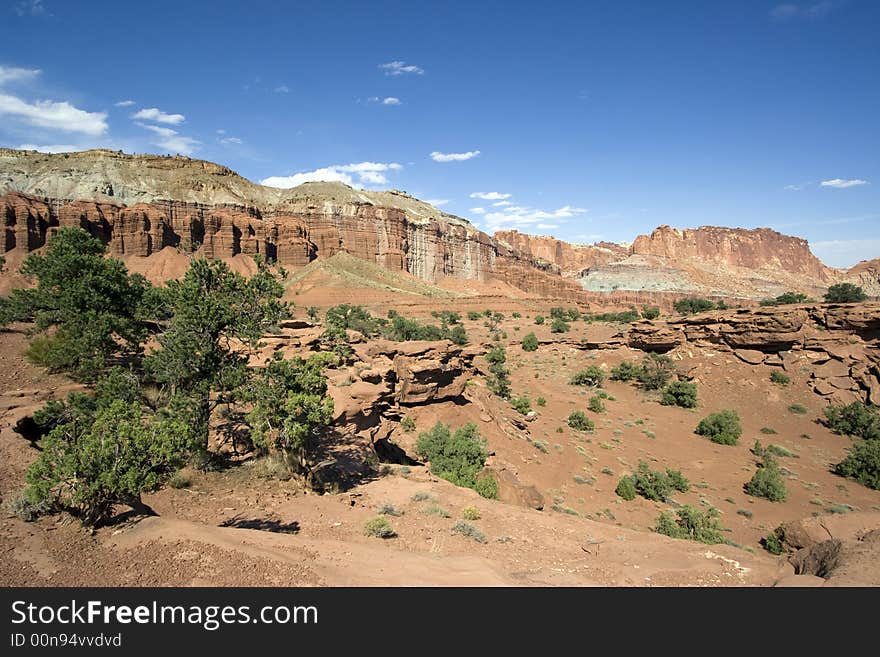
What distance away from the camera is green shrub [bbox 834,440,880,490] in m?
17.1

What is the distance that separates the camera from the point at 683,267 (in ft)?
416

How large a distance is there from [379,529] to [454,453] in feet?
20.2

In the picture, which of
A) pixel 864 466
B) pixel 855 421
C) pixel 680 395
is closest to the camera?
pixel 864 466

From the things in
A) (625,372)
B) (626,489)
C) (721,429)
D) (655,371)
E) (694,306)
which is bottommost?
(626,489)

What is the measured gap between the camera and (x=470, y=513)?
1015cm

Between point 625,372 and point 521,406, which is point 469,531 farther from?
point 625,372

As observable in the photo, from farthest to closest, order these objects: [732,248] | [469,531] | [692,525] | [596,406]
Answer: [732,248], [596,406], [692,525], [469,531]

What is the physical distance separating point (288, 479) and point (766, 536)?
1464 centimetres

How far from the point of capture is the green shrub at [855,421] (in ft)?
69.9

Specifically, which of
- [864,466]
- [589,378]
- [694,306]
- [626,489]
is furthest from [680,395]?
[694,306]

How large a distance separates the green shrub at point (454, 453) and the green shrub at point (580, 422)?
7.99m

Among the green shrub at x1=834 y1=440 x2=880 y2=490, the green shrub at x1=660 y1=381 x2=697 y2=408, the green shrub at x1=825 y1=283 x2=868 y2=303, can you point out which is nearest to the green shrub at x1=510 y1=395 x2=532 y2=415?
the green shrub at x1=660 y1=381 x2=697 y2=408

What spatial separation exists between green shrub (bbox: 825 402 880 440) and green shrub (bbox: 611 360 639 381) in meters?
10.4

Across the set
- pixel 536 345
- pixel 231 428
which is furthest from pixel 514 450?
pixel 536 345
